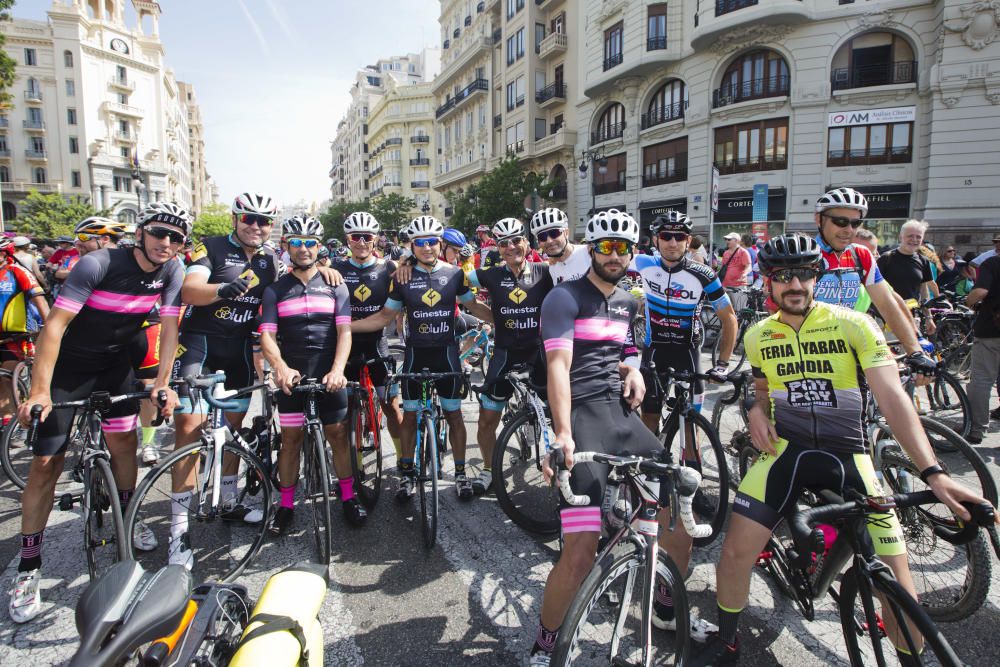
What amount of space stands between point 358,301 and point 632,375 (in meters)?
3.47

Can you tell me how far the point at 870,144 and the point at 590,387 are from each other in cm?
3002

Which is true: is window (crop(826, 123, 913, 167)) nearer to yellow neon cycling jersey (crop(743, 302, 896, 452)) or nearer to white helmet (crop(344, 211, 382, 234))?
white helmet (crop(344, 211, 382, 234))

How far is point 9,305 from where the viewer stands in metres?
6.18

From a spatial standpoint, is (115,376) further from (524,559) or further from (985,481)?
(985,481)

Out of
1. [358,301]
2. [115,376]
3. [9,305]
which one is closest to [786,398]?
[358,301]

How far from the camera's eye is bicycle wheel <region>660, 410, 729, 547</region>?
13.3 feet

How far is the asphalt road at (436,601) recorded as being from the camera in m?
2.95

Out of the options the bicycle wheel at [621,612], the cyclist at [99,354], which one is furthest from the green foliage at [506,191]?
the bicycle wheel at [621,612]

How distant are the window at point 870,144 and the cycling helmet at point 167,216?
29864mm

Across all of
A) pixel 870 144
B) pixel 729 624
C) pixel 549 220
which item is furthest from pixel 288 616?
pixel 870 144

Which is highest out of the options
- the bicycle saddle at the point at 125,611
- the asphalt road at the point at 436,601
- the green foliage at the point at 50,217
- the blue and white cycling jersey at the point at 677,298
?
the green foliage at the point at 50,217

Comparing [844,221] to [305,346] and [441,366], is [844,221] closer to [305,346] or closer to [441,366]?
[441,366]

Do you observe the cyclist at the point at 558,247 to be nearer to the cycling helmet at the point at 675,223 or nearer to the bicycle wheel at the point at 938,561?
the cycling helmet at the point at 675,223

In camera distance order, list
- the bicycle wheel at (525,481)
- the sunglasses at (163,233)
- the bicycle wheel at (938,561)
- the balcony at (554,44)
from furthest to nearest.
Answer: the balcony at (554,44) < the bicycle wheel at (525,481) < the sunglasses at (163,233) < the bicycle wheel at (938,561)
